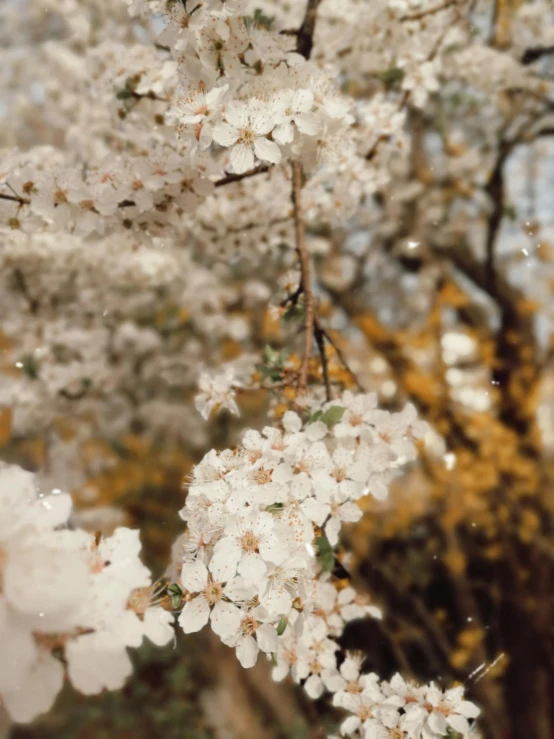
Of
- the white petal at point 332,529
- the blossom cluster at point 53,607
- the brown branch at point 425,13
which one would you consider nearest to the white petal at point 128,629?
the blossom cluster at point 53,607

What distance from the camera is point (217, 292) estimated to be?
3422mm

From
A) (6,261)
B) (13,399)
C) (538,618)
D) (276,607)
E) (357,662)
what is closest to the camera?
(276,607)

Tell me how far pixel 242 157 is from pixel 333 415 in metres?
0.44

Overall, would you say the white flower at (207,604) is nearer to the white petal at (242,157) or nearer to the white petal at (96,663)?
the white petal at (96,663)

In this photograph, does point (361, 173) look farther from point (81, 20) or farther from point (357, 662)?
point (81, 20)

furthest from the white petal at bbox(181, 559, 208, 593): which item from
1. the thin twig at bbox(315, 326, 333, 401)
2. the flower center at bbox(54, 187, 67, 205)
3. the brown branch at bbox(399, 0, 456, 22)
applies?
the brown branch at bbox(399, 0, 456, 22)

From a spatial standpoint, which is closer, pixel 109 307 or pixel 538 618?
pixel 109 307

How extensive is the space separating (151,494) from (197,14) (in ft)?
12.5

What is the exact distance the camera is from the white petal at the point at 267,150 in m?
0.86

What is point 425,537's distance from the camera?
3699 mm

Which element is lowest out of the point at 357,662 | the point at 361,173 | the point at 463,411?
the point at 463,411

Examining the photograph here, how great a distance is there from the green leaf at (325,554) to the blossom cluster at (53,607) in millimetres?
368

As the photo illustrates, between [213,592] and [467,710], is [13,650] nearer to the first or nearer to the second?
[213,592]

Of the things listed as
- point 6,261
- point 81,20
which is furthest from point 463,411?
point 81,20
